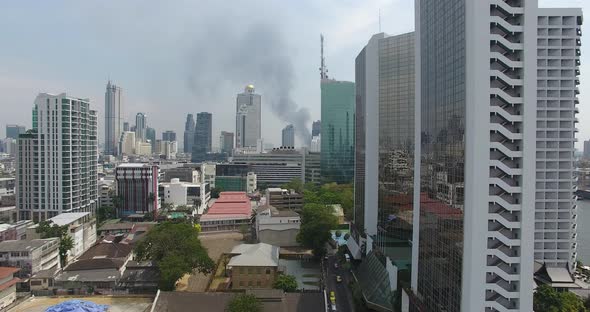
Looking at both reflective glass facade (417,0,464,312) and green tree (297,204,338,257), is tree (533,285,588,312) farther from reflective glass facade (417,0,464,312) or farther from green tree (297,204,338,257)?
green tree (297,204,338,257)

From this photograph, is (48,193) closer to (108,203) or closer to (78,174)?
(78,174)

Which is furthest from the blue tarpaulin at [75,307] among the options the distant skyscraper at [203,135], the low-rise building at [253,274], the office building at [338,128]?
the distant skyscraper at [203,135]

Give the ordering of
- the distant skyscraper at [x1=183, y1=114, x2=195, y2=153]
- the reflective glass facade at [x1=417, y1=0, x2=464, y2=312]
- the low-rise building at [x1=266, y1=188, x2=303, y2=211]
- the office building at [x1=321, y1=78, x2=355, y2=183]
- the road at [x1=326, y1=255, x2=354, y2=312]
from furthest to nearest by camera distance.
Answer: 1. the distant skyscraper at [x1=183, y1=114, x2=195, y2=153]
2. the office building at [x1=321, y1=78, x2=355, y2=183]
3. the low-rise building at [x1=266, y1=188, x2=303, y2=211]
4. the road at [x1=326, y1=255, x2=354, y2=312]
5. the reflective glass facade at [x1=417, y1=0, x2=464, y2=312]

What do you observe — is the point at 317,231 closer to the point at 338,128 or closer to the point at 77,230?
the point at 77,230

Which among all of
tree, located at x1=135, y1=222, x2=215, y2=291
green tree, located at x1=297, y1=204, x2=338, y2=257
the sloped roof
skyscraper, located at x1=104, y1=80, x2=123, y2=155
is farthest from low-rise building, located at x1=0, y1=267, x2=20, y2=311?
skyscraper, located at x1=104, y1=80, x2=123, y2=155

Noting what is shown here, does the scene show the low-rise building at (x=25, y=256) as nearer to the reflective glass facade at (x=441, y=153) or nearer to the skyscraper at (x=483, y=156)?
the reflective glass facade at (x=441, y=153)

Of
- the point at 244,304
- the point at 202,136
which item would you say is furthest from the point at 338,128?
the point at 202,136
